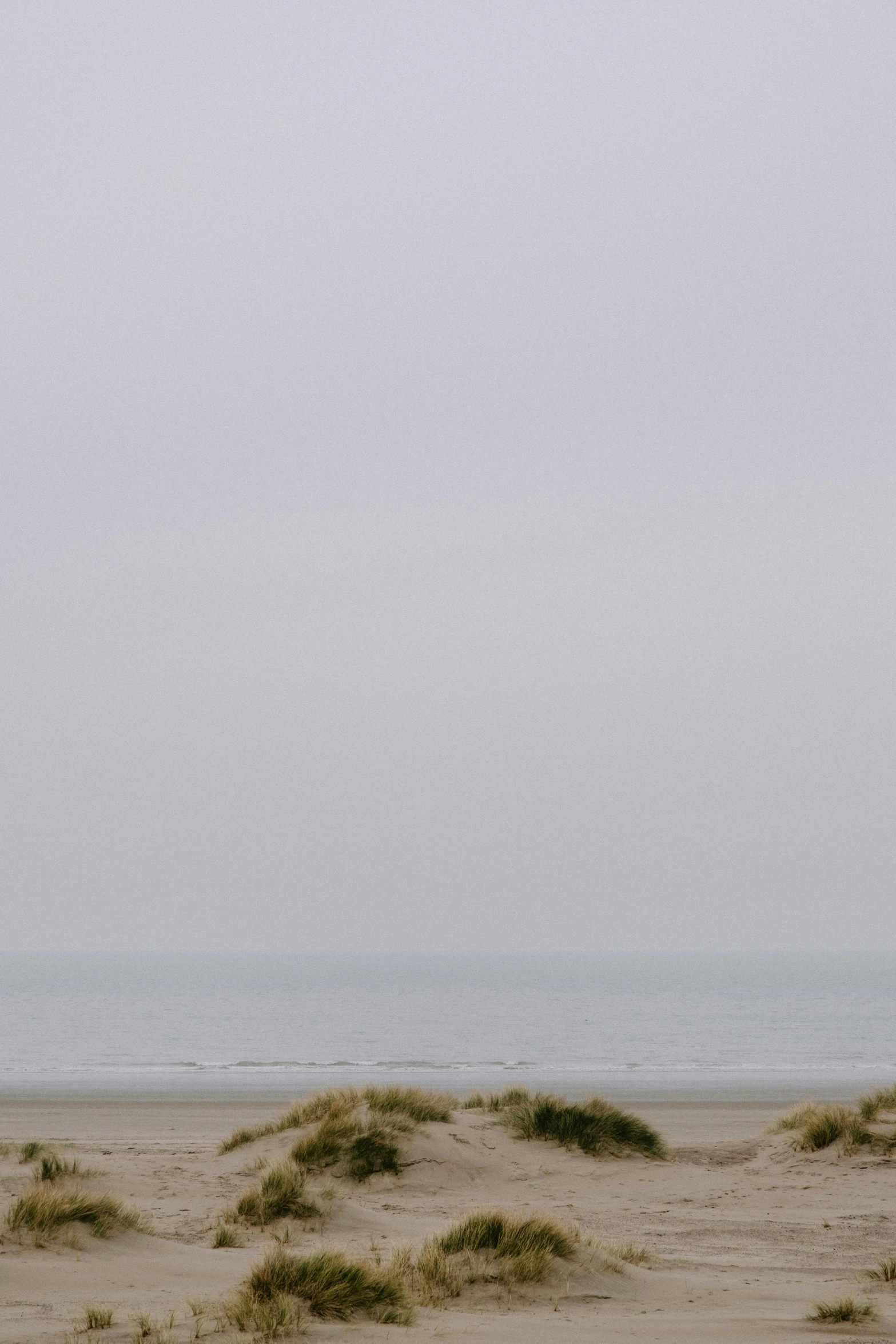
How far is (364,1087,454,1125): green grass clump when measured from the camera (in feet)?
43.8

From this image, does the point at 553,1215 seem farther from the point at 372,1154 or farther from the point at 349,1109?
the point at 349,1109

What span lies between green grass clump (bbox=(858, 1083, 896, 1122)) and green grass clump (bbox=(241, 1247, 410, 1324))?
951 cm

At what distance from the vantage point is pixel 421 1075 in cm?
3253

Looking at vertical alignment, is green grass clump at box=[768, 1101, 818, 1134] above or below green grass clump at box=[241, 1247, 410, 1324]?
below

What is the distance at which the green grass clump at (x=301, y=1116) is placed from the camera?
1350cm

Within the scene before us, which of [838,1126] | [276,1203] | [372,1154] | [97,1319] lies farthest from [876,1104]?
[97,1319]

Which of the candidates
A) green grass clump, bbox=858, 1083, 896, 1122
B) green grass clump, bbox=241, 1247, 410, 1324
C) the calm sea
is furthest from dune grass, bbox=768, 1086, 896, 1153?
the calm sea

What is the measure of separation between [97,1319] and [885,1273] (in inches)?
205

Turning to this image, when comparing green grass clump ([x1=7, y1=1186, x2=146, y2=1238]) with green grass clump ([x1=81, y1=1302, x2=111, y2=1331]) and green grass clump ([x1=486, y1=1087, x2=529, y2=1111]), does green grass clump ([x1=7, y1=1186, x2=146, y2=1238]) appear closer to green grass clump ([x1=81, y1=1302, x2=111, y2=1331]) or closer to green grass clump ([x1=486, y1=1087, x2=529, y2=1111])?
green grass clump ([x1=81, y1=1302, x2=111, y2=1331])

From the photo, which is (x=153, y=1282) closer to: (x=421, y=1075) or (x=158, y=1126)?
(x=158, y=1126)

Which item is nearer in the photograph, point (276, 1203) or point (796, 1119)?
point (276, 1203)

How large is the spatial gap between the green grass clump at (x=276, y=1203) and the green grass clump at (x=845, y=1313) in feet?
15.3

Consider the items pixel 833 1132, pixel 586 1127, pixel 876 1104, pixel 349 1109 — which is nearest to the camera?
pixel 349 1109

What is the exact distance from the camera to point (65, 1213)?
315 inches
